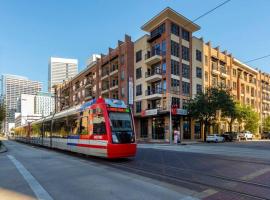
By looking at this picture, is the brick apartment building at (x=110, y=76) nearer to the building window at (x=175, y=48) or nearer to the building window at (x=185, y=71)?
the building window at (x=175, y=48)

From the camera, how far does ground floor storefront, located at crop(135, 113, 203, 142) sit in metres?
41.5

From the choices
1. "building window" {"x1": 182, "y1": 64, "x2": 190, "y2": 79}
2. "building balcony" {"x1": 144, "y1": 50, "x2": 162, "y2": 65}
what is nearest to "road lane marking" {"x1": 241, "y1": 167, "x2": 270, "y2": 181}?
"building balcony" {"x1": 144, "y1": 50, "x2": 162, "y2": 65}

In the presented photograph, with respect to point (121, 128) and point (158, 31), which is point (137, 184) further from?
point (158, 31)

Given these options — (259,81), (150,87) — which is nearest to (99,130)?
(150,87)

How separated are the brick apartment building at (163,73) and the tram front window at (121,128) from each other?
2360cm

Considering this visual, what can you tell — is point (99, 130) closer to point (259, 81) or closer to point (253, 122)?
point (253, 122)

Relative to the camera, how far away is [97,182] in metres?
8.00

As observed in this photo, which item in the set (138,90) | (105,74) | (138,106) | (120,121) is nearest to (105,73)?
(105,74)

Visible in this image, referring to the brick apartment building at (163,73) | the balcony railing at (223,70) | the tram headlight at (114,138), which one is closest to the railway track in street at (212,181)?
the tram headlight at (114,138)

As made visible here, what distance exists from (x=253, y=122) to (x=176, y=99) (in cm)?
2298

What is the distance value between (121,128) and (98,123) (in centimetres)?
127

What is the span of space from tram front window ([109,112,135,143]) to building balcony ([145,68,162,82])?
1169 inches

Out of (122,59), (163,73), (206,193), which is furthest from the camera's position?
(122,59)

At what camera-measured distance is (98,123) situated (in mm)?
13031
